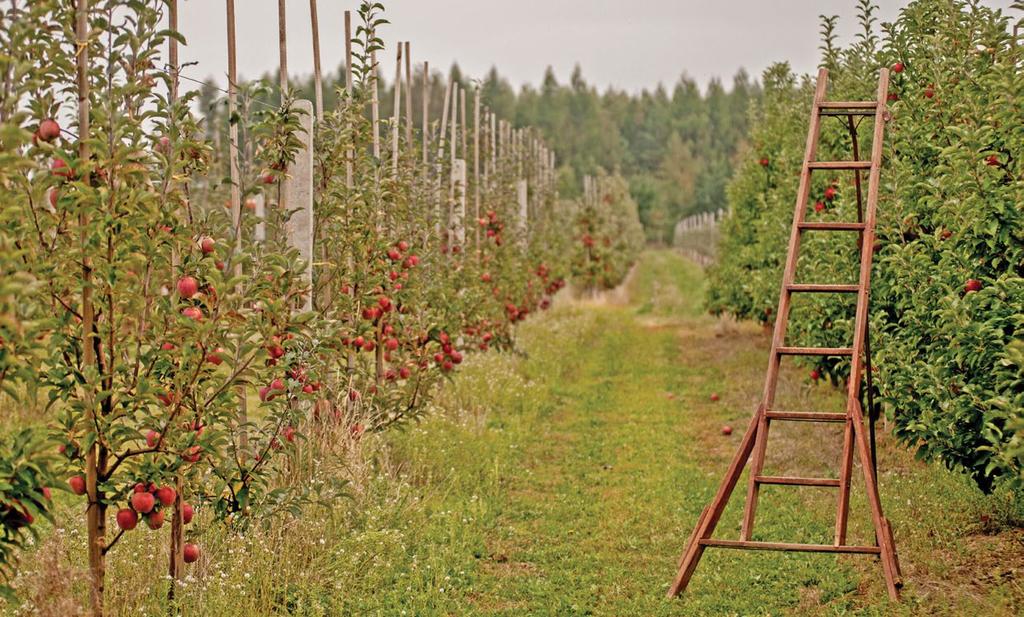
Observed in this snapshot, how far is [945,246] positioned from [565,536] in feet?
8.83

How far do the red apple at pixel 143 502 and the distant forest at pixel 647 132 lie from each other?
50.4 metres

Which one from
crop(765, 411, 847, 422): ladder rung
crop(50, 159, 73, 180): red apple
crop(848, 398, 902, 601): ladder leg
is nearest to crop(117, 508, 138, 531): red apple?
crop(50, 159, 73, 180): red apple

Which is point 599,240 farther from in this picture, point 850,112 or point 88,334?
point 88,334

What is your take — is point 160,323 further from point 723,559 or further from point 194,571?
point 723,559

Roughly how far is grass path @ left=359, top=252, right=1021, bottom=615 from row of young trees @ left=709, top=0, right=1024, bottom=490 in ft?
1.99

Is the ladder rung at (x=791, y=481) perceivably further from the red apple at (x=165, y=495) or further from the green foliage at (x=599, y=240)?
the green foliage at (x=599, y=240)

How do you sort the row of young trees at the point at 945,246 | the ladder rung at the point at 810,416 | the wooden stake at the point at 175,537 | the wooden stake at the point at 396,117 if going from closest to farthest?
the wooden stake at the point at 175,537 → the row of young trees at the point at 945,246 → the ladder rung at the point at 810,416 → the wooden stake at the point at 396,117

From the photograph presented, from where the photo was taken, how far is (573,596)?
17.4ft

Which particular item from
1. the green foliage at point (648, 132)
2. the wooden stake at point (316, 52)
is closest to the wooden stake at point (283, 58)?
the wooden stake at point (316, 52)

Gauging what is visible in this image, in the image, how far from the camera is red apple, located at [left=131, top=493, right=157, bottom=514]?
143 inches

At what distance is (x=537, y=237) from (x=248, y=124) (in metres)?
12.9

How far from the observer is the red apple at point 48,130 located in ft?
11.1

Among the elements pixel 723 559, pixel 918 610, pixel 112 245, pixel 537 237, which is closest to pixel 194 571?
pixel 112 245

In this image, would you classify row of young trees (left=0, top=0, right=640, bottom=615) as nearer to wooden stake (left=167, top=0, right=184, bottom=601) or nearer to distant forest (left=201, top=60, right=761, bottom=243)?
wooden stake (left=167, top=0, right=184, bottom=601)
